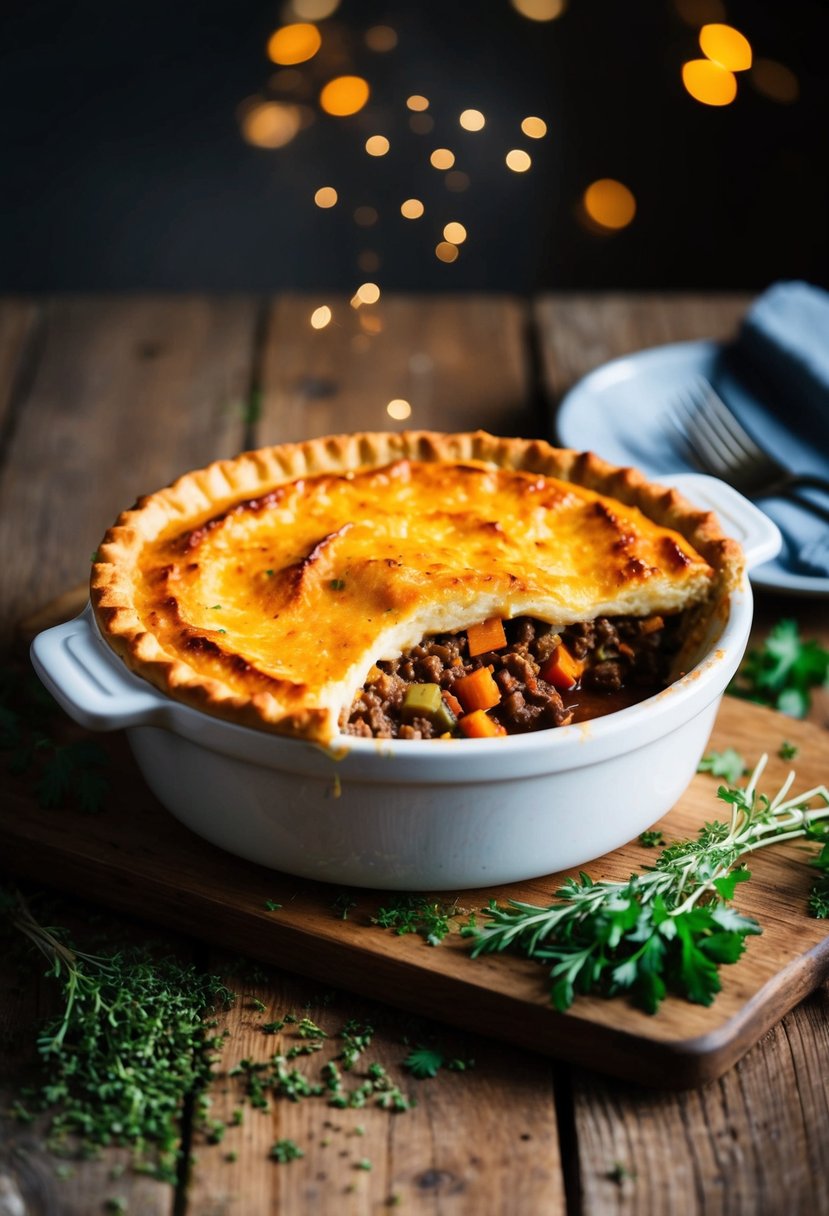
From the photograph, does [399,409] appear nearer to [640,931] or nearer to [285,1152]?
[640,931]

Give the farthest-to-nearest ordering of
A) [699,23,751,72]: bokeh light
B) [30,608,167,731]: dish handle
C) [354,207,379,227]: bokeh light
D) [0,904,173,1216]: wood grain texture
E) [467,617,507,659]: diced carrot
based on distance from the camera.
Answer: [354,207,379,227]: bokeh light < [699,23,751,72]: bokeh light < [467,617,507,659]: diced carrot < [30,608,167,731]: dish handle < [0,904,173,1216]: wood grain texture

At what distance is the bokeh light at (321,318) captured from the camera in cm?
588

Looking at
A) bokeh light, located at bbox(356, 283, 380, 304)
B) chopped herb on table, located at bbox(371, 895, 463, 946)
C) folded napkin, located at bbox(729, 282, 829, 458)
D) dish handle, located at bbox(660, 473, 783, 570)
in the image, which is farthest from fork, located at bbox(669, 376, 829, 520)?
chopped herb on table, located at bbox(371, 895, 463, 946)

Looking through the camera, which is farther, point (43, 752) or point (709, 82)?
point (709, 82)

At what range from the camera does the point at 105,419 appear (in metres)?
5.28

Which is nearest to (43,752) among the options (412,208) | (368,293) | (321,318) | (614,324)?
(321,318)

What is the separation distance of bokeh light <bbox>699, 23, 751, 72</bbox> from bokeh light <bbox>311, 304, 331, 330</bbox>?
7.02 ft

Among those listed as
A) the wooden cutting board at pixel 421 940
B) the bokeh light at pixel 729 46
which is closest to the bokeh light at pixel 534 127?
the bokeh light at pixel 729 46

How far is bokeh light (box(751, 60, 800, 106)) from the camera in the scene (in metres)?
6.25

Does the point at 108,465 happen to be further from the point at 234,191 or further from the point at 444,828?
the point at 444,828

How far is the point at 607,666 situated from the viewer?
3.24 meters

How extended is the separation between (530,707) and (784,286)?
9.05ft

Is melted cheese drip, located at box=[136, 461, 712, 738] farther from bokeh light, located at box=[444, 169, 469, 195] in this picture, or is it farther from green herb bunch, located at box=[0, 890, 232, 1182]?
bokeh light, located at box=[444, 169, 469, 195]

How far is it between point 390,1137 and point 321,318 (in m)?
4.11
